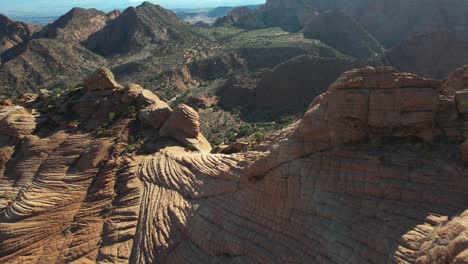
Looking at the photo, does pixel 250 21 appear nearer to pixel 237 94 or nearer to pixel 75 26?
pixel 75 26

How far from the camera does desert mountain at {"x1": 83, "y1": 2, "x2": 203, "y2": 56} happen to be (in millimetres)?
134125

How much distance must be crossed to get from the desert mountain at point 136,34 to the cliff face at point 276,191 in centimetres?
10765

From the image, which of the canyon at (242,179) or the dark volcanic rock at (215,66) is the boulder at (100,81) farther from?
the dark volcanic rock at (215,66)

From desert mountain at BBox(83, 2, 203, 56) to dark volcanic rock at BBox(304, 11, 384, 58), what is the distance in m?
38.0

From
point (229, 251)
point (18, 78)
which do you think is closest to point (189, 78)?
point (18, 78)

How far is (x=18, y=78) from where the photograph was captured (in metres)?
99.4

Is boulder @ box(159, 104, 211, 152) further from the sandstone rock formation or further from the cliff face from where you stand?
the sandstone rock formation

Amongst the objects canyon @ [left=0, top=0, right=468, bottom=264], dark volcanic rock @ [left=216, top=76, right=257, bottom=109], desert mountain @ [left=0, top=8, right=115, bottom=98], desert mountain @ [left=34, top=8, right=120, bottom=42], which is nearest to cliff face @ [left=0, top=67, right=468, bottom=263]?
canyon @ [left=0, top=0, right=468, bottom=264]

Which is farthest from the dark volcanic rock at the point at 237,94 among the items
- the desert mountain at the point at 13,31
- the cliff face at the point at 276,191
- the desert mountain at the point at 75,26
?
the desert mountain at the point at 13,31

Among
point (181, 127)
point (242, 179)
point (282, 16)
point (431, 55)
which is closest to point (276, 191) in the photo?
point (242, 179)

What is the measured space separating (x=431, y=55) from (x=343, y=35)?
4650 centimetres

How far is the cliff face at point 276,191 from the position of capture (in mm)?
13750

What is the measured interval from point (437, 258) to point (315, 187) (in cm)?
526

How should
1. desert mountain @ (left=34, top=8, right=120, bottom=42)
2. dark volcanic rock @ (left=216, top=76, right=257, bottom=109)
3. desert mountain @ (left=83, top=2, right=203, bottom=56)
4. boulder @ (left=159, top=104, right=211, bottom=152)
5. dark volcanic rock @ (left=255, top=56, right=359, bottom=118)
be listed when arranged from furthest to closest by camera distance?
desert mountain @ (left=83, top=2, right=203, bottom=56)
desert mountain @ (left=34, top=8, right=120, bottom=42)
dark volcanic rock @ (left=216, top=76, right=257, bottom=109)
dark volcanic rock @ (left=255, top=56, right=359, bottom=118)
boulder @ (left=159, top=104, right=211, bottom=152)
